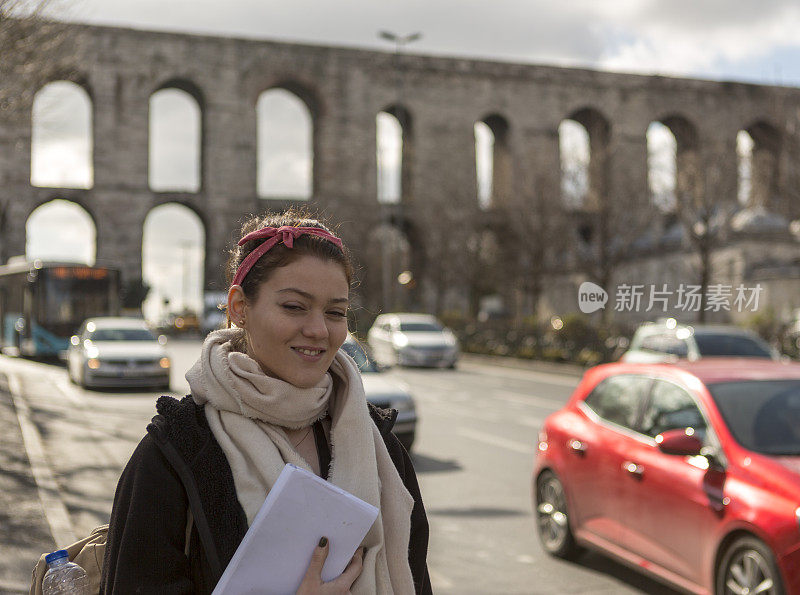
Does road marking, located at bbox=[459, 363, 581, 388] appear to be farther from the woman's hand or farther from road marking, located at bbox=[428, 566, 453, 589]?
the woman's hand

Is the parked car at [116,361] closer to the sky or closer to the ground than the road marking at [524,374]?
closer to the sky

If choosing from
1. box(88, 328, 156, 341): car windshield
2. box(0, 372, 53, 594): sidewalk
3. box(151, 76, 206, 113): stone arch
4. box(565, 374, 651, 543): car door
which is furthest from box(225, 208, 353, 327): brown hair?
box(151, 76, 206, 113): stone arch

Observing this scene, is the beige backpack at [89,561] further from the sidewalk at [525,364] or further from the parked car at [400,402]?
the sidewalk at [525,364]

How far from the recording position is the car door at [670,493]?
18.2 feet

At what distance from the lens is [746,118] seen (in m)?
64.8

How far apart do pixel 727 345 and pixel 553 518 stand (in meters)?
9.16

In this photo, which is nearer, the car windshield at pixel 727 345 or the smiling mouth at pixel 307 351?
the smiling mouth at pixel 307 351

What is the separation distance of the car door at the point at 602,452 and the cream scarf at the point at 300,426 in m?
4.35

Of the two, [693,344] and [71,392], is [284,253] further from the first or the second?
[71,392]

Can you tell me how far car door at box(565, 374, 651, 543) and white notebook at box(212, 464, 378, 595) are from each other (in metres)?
4.59

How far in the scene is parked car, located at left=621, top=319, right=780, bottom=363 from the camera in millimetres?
15492

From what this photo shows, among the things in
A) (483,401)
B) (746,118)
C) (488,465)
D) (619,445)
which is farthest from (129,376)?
(746,118)

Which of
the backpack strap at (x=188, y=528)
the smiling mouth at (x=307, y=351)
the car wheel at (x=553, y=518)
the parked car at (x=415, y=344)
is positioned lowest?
the parked car at (x=415, y=344)

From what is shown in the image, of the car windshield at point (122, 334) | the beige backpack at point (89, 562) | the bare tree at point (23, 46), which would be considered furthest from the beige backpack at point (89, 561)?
the car windshield at point (122, 334)
